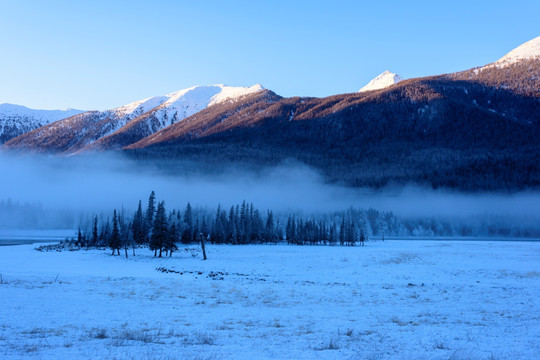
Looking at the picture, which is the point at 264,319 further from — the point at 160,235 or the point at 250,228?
the point at 250,228

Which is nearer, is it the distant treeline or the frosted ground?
the frosted ground

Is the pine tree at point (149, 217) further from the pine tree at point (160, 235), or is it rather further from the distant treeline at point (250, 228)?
the pine tree at point (160, 235)

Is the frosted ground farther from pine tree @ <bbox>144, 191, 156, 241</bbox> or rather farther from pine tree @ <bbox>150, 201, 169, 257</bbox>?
pine tree @ <bbox>144, 191, 156, 241</bbox>

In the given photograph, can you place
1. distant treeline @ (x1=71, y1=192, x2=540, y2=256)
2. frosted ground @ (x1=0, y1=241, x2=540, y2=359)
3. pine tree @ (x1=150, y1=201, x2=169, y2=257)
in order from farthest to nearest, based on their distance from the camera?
distant treeline @ (x1=71, y1=192, x2=540, y2=256) < pine tree @ (x1=150, y1=201, x2=169, y2=257) < frosted ground @ (x1=0, y1=241, x2=540, y2=359)

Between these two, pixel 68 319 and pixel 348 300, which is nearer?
pixel 68 319

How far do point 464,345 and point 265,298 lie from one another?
12408mm

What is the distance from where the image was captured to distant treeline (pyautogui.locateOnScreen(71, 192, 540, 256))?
238 feet

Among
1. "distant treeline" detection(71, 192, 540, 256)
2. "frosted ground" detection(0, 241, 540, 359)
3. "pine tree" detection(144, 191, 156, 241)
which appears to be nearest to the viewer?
"frosted ground" detection(0, 241, 540, 359)

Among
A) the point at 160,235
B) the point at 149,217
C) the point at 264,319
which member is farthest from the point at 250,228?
the point at 264,319

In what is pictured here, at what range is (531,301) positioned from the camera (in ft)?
71.8

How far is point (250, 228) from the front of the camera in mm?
114312

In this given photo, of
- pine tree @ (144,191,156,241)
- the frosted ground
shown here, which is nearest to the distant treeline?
pine tree @ (144,191,156,241)

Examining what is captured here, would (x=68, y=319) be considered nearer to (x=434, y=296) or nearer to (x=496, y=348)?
(x=496, y=348)

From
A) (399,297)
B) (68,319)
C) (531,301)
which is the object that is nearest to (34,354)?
(68,319)
